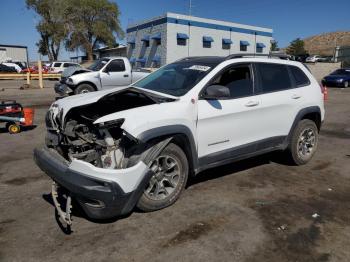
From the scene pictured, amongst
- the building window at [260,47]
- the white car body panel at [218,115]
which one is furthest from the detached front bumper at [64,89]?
the building window at [260,47]

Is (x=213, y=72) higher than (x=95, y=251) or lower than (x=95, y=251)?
higher

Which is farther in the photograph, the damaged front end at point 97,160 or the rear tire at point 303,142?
the rear tire at point 303,142

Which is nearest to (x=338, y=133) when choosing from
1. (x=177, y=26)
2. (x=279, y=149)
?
(x=279, y=149)

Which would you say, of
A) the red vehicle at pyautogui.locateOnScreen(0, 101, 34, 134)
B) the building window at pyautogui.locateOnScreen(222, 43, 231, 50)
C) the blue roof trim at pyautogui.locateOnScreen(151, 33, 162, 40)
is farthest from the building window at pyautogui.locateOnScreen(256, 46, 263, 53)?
the red vehicle at pyautogui.locateOnScreen(0, 101, 34, 134)

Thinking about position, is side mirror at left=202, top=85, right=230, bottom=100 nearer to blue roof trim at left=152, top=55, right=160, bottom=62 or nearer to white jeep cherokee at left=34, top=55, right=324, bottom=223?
white jeep cherokee at left=34, top=55, right=324, bottom=223

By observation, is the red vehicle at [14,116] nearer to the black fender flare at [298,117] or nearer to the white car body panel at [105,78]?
the white car body panel at [105,78]

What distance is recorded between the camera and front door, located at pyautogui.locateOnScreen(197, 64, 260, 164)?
4531 millimetres

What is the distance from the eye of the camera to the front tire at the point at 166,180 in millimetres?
4095

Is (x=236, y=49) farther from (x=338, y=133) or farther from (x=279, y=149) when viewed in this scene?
(x=279, y=149)

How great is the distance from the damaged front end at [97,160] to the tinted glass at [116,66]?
36.0 feet

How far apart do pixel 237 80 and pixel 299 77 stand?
4.90ft

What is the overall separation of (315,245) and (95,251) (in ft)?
7.03

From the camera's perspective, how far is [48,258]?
3.29 m

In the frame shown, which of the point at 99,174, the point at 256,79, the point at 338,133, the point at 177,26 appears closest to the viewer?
the point at 99,174
